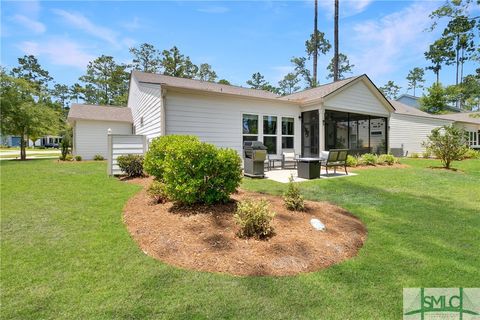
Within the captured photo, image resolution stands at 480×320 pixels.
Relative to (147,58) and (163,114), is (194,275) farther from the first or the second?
(147,58)

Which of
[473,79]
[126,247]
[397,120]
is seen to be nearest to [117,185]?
[126,247]

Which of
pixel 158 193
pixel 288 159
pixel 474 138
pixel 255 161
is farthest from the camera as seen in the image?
pixel 474 138

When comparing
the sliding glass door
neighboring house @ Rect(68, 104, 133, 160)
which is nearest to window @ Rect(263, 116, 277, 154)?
the sliding glass door

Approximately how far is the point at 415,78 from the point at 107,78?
54310 millimetres

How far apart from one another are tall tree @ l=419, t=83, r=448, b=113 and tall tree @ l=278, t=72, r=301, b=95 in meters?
18.3

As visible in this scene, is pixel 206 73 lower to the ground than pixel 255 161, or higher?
higher

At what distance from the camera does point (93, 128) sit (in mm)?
18078

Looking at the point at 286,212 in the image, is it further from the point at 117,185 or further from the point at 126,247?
the point at 117,185

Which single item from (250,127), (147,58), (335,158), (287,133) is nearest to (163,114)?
(250,127)

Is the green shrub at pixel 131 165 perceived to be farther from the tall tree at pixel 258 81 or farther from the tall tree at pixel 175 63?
the tall tree at pixel 258 81

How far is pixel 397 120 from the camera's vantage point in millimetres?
20531

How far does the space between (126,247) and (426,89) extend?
125 feet

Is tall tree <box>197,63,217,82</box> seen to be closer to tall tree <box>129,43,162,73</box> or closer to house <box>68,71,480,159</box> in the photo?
tall tree <box>129,43,162,73</box>

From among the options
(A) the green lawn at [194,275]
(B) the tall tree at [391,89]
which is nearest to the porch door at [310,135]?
(A) the green lawn at [194,275]
